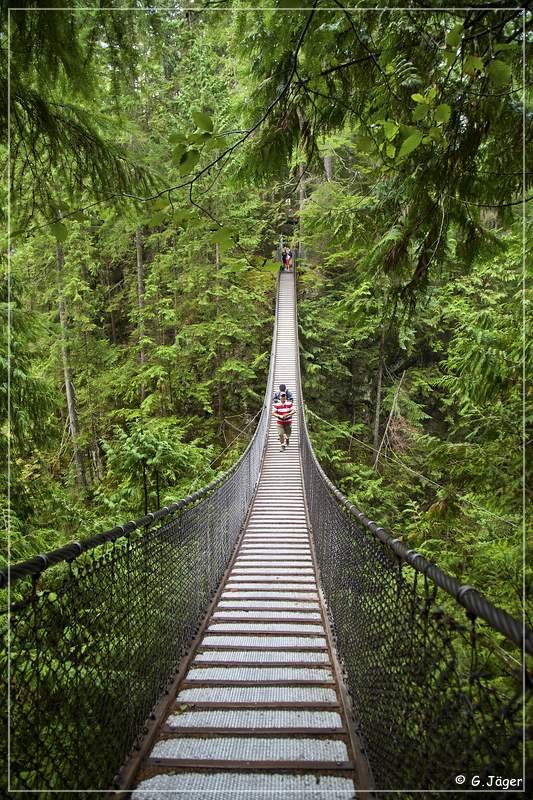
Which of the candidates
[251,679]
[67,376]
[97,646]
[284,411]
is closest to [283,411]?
[284,411]

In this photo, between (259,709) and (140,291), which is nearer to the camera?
(259,709)

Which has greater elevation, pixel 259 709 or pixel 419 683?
pixel 419 683

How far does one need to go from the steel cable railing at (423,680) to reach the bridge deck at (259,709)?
0.16 metres

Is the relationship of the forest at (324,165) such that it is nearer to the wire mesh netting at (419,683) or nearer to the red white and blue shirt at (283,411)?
the wire mesh netting at (419,683)

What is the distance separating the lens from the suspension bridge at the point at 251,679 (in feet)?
3.41

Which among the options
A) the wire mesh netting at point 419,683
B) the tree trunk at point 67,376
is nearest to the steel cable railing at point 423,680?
the wire mesh netting at point 419,683

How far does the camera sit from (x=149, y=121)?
920 centimetres

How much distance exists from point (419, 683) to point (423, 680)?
0.05 feet

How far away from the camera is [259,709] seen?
1.82 metres

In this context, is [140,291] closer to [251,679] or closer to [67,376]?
[67,376]

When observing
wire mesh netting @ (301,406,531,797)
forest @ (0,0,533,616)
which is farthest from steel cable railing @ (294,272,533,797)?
forest @ (0,0,533,616)

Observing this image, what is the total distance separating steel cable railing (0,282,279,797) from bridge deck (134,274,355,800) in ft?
0.55

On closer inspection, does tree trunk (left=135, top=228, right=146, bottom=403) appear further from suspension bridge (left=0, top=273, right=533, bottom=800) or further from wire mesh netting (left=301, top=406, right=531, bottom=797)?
wire mesh netting (left=301, top=406, right=531, bottom=797)

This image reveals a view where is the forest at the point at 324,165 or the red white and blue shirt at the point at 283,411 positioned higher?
the forest at the point at 324,165
